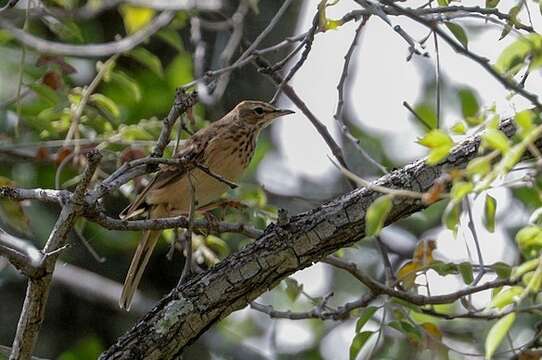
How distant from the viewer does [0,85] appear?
6.09 m

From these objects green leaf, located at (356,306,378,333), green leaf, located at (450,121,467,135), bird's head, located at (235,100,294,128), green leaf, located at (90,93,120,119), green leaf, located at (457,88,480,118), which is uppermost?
bird's head, located at (235,100,294,128)

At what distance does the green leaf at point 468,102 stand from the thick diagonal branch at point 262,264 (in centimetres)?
93

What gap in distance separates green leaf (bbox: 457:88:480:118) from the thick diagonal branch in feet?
3.05

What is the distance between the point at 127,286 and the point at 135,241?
1001mm

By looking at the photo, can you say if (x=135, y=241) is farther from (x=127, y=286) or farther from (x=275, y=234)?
(x=275, y=234)

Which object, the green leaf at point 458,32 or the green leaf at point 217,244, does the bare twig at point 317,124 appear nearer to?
the green leaf at point 217,244

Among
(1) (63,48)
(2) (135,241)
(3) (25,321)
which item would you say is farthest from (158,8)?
(3) (25,321)

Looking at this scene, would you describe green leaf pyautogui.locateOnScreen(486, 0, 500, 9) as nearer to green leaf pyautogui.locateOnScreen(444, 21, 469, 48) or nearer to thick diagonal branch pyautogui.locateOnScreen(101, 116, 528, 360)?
green leaf pyautogui.locateOnScreen(444, 21, 469, 48)

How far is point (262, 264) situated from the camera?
3.15 meters

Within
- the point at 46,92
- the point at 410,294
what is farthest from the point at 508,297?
the point at 46,92

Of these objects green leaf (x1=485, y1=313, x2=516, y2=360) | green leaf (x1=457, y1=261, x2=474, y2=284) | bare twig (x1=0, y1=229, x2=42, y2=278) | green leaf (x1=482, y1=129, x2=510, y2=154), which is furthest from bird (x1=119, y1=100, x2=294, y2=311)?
green leaf (x1=482, y1=129, x2=510, y2=154)

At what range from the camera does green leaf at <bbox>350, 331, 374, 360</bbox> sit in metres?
3.34

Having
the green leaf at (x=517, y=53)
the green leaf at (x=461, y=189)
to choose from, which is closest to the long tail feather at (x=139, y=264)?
the green leaf at (x=517, y=53)

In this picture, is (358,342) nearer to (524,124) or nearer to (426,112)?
(524,124)
